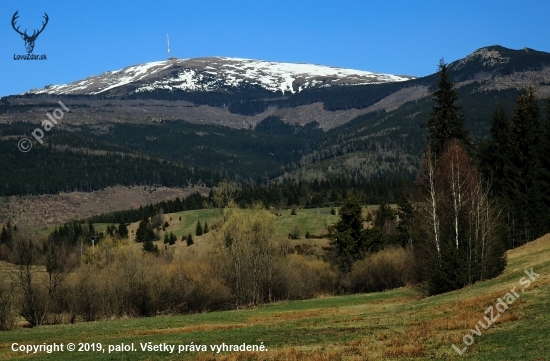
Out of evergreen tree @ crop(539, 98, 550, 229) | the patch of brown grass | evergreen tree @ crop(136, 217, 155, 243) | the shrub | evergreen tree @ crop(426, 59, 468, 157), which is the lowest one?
the shrub

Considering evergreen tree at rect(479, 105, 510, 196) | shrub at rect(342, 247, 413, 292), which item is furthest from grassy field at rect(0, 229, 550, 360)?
shrub at rect(342, 247, 413, 292)

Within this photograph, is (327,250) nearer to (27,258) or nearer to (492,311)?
(27,258)

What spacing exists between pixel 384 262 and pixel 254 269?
18.5 m

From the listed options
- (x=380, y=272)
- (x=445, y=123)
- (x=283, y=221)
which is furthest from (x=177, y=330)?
(x=283, y=221)

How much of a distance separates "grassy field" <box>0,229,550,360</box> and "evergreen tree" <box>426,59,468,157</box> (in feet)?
59.8

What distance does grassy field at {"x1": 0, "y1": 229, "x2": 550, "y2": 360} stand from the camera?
25812 mm

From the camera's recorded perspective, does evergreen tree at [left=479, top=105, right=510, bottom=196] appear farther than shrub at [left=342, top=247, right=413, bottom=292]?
No

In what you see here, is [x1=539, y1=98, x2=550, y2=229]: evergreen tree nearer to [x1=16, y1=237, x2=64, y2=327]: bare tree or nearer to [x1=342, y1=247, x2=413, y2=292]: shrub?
[x1=342, y1=247, x2=413, y2=292]: shrub

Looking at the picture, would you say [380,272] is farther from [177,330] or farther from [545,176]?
[177,330]

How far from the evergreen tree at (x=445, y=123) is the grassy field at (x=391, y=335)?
18.2 m

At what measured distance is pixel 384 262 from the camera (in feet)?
294

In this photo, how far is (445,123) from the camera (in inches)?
2516

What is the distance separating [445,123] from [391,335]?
3695 cm

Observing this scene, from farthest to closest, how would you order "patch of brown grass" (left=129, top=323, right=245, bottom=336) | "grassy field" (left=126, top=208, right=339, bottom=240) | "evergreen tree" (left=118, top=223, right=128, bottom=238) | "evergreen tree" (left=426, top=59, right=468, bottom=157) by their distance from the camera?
"evergreen tree" (left=118, top=223, right=128, bottom=238) → "grassy field" (left=126, top=208, right=339, bottom=240) → "evergreen tree" (left=426, top=59, right=468, bottom=157) → "patch of brown grass" (left=129, top=323, right=245, bottom=336)
